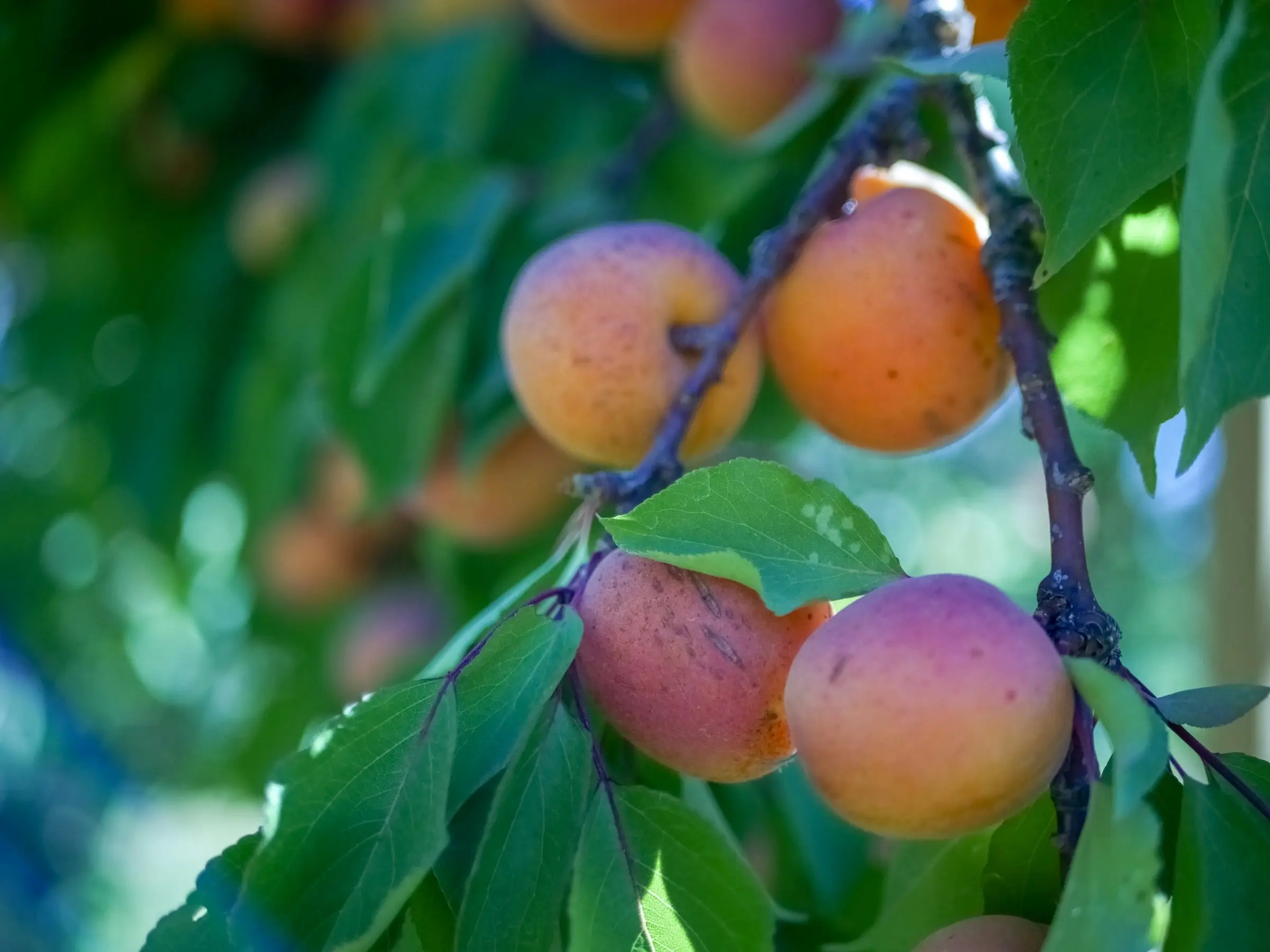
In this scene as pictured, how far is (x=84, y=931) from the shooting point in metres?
2.97

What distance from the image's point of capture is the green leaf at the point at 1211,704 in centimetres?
44

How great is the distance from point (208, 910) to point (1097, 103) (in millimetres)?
487

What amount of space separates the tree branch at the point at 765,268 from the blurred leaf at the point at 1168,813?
0.25 meters

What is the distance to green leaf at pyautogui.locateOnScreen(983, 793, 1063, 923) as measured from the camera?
494mm

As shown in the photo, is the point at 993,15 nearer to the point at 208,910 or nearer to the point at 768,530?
the point at 768,530

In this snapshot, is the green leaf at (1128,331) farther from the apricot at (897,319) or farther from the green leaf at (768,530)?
the green leaf at (768,530)

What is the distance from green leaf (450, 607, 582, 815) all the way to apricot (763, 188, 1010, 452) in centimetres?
23

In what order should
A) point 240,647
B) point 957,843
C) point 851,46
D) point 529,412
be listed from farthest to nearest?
point 240,647 < point 851,46 < point 529,412 < point 957,843

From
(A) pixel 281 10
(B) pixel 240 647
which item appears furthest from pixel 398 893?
(B) pixel 240 647

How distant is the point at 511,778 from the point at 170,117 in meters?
1.27

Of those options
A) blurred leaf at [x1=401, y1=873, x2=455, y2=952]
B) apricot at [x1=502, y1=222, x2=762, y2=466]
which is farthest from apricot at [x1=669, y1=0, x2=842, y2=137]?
blurred leaf at [x1=401, y1=873, x2=455, y2=952]

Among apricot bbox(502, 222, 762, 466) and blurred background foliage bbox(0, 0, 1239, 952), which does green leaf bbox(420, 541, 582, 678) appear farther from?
blurred background foliage bbox(0, 0, 1239, 952)

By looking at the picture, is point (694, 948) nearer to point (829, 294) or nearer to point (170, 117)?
point (829, 294)

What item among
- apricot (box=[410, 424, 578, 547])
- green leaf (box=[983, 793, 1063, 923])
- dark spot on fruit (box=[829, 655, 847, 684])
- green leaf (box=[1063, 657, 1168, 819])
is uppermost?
dark spot on fruit (box=[829, 655, 847, 684])
